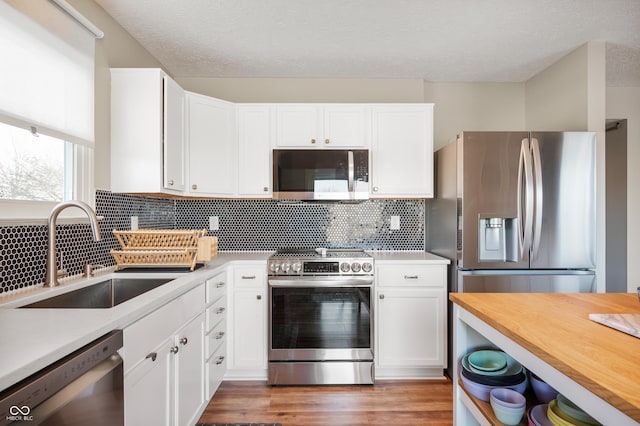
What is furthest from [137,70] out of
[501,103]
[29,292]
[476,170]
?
→ [501,103]

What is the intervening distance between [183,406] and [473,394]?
1374 millimetres

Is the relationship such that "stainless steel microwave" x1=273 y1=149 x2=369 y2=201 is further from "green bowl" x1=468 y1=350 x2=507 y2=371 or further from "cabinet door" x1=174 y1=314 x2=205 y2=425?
"green bowl" x1=468 y1=350 x2=507 y2=371

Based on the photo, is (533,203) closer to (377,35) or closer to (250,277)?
(377,35)

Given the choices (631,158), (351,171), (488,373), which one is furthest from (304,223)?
(631,158)

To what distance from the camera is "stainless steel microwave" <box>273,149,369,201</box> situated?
2697 mm

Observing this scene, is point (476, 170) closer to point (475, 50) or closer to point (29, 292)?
point (475, 50)

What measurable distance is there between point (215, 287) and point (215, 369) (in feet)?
1.78

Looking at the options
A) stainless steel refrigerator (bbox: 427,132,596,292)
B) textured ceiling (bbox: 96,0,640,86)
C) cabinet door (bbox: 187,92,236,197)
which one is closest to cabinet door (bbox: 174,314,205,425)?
cabinet door (bbox: 187,92,236,197)

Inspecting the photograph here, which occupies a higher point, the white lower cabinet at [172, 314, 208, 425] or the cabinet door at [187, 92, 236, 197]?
the cabinet door at [187, 92, 236, 197]

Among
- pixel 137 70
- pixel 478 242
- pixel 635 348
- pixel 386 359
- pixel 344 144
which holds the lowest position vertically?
pixel 386 359

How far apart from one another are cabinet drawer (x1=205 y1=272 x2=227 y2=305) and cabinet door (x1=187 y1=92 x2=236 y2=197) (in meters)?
0.72

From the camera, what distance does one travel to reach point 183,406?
5.58 feet

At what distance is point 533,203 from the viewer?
231cm

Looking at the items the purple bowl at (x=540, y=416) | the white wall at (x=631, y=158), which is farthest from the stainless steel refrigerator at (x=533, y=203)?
the white wall at (x=631, y=158)
